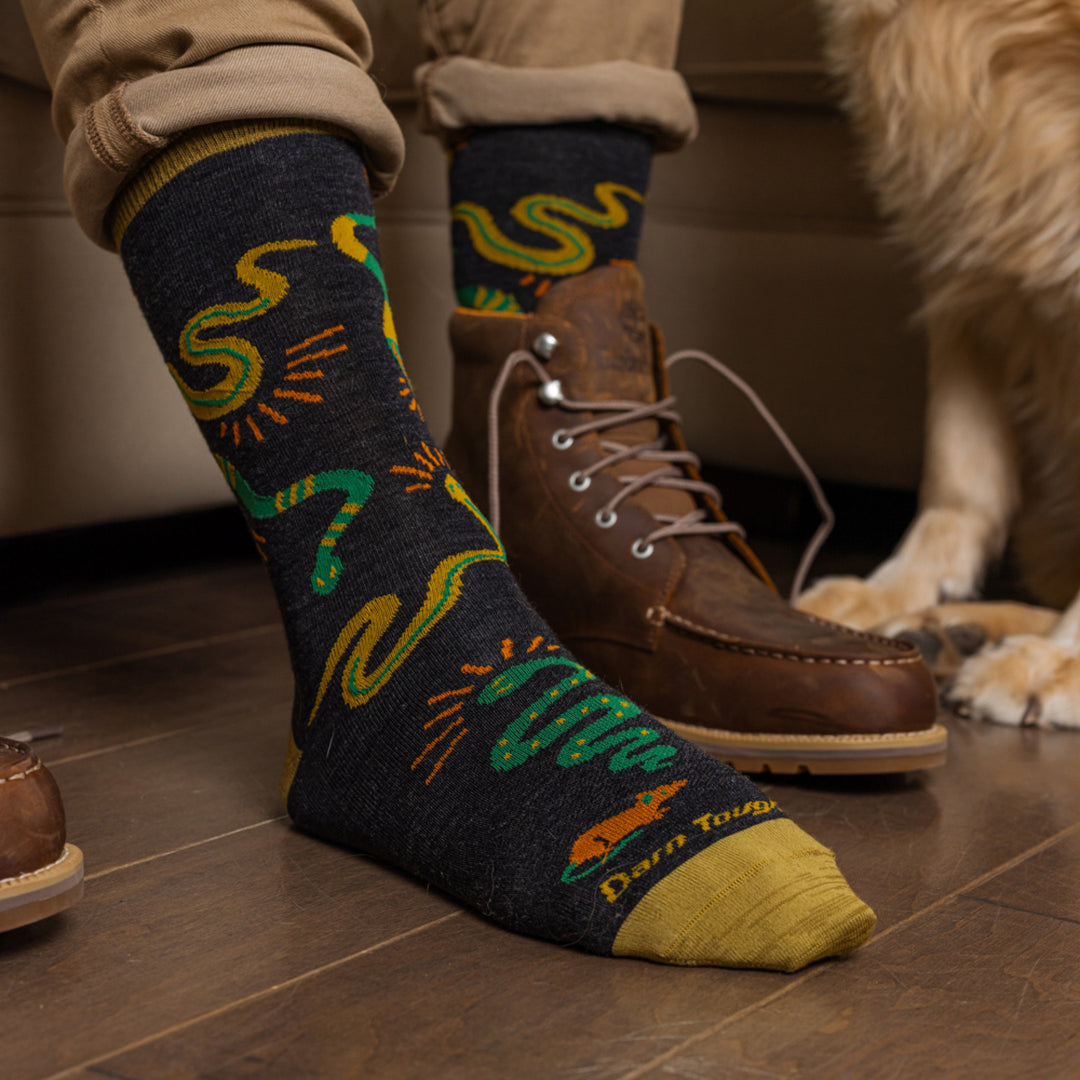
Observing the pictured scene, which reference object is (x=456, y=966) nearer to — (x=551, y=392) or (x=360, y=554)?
(x=360, y=554)

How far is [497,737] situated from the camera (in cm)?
66

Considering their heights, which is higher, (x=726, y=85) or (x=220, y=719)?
(x=726, y=85)

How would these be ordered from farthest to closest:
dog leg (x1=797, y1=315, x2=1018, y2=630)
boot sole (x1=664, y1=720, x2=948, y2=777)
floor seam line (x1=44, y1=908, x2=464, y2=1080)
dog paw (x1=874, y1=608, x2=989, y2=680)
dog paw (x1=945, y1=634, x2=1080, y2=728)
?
dog leg (x1=797, y1=315, x2=1018, y2=630) → dog paw (x1=874, y1=608, x2=989, y2=680) → dog paw (x1=945, y1=634, x2=1080, y2=728) → boot sole (x1=664, y1=720, x2=948, y2=777) → floor seam line (x1=44, y1=908, x2=464, y2=1080)

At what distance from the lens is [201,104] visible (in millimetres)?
657

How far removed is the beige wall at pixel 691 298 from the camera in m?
1.19

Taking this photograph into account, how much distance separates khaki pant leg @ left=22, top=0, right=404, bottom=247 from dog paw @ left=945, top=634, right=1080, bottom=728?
0.62 meters

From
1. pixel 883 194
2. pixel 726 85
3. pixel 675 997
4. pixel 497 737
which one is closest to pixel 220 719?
pixel 497 737

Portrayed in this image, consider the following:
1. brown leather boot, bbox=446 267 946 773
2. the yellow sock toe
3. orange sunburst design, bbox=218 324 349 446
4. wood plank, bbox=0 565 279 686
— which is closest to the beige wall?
wood plank, bbox=0 565 279 686

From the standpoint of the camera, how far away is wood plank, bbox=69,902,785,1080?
1.65 ft

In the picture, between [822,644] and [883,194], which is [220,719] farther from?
[883,194]

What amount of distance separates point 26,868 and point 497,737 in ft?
0.70

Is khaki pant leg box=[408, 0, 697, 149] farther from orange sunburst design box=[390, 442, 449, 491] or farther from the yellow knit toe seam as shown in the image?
the yellow knit toe seam

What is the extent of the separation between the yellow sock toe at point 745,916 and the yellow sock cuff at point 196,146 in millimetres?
401

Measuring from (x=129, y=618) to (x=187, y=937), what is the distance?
2.23ft
